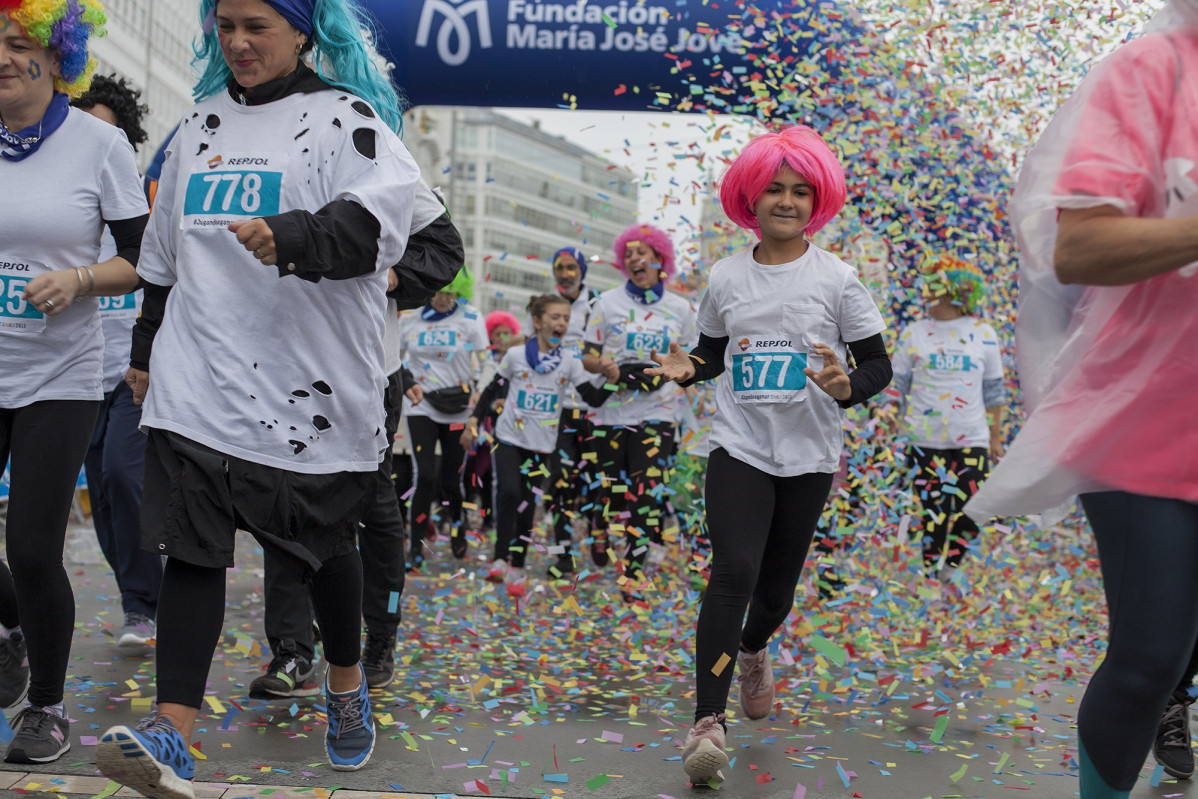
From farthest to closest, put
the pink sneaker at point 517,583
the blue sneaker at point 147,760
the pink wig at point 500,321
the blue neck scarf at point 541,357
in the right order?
the pink wig at point 500,321 < the blue neck scarf at point 541,357 < the pink sneaker at point 517,583 < the blue sneaker at point 147,760

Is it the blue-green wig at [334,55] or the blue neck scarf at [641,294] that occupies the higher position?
the blue-green wig at [334,55]

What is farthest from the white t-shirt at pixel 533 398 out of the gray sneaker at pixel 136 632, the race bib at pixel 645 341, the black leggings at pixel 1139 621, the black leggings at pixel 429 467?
the black leggings at pixel 1139 621

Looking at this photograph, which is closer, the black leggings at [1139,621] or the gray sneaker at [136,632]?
→ the black leggings at [1139,621]

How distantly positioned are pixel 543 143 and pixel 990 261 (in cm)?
11779

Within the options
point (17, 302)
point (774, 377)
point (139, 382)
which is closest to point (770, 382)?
point (774, 377)

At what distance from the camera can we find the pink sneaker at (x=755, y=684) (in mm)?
4430

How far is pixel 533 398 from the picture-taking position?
8.94m

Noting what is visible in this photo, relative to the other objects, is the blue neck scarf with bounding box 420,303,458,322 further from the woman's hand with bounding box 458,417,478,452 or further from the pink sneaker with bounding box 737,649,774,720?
the pink sneaker with bounding box 737,649,774,720

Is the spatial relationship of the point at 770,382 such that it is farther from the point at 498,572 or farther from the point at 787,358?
the point at 498,572

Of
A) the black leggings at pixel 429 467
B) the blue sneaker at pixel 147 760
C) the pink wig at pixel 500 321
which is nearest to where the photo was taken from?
the blue sneaker at pixel 147 760

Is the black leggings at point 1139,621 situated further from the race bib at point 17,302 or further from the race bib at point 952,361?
the race bib at point 952,361

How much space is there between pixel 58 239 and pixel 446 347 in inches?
225

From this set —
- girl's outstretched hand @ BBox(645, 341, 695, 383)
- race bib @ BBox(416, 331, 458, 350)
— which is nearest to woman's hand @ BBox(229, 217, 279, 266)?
girl's outstretched hand @ BBox(645, 341, 695, 383)

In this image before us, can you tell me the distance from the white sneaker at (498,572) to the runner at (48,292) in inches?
162
